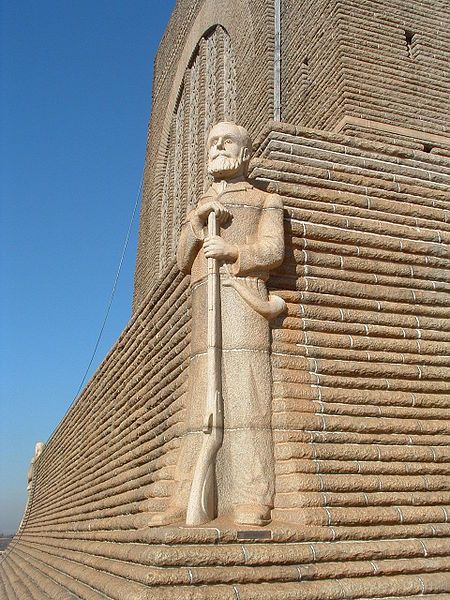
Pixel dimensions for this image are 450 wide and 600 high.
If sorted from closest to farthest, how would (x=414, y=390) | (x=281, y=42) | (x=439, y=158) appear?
1. (x=414, y=390)
2. (x=439, y=158)
3. (x=281, y=42)

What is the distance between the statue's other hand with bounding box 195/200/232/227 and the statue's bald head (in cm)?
Result: 28

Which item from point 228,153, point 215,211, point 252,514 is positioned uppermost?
point 228,153

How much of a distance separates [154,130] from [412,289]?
43.5 ft

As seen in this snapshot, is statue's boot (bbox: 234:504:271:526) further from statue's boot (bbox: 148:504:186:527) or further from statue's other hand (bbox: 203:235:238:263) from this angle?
statue's other hand (bbox: 203:235:238:263)

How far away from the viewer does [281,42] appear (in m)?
9.02

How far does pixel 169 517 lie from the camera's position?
3664 mm

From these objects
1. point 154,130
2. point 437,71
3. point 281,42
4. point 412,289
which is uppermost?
point 154,130

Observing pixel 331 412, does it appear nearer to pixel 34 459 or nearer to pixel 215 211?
pixel 215 211

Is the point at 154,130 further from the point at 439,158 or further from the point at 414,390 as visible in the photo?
the point at 414,390

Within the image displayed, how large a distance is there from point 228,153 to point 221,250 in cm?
82

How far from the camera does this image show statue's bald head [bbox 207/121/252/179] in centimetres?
453

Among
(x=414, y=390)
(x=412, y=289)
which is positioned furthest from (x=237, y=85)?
(x=414, y=390)

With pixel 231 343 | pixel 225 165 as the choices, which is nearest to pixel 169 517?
pixel 231 343

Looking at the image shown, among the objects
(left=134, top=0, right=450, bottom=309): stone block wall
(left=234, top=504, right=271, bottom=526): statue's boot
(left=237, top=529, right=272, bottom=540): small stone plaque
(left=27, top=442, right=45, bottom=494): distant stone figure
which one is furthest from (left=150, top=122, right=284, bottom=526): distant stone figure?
(left=27, top=442, right=45, bottom=494): distant stone figure
